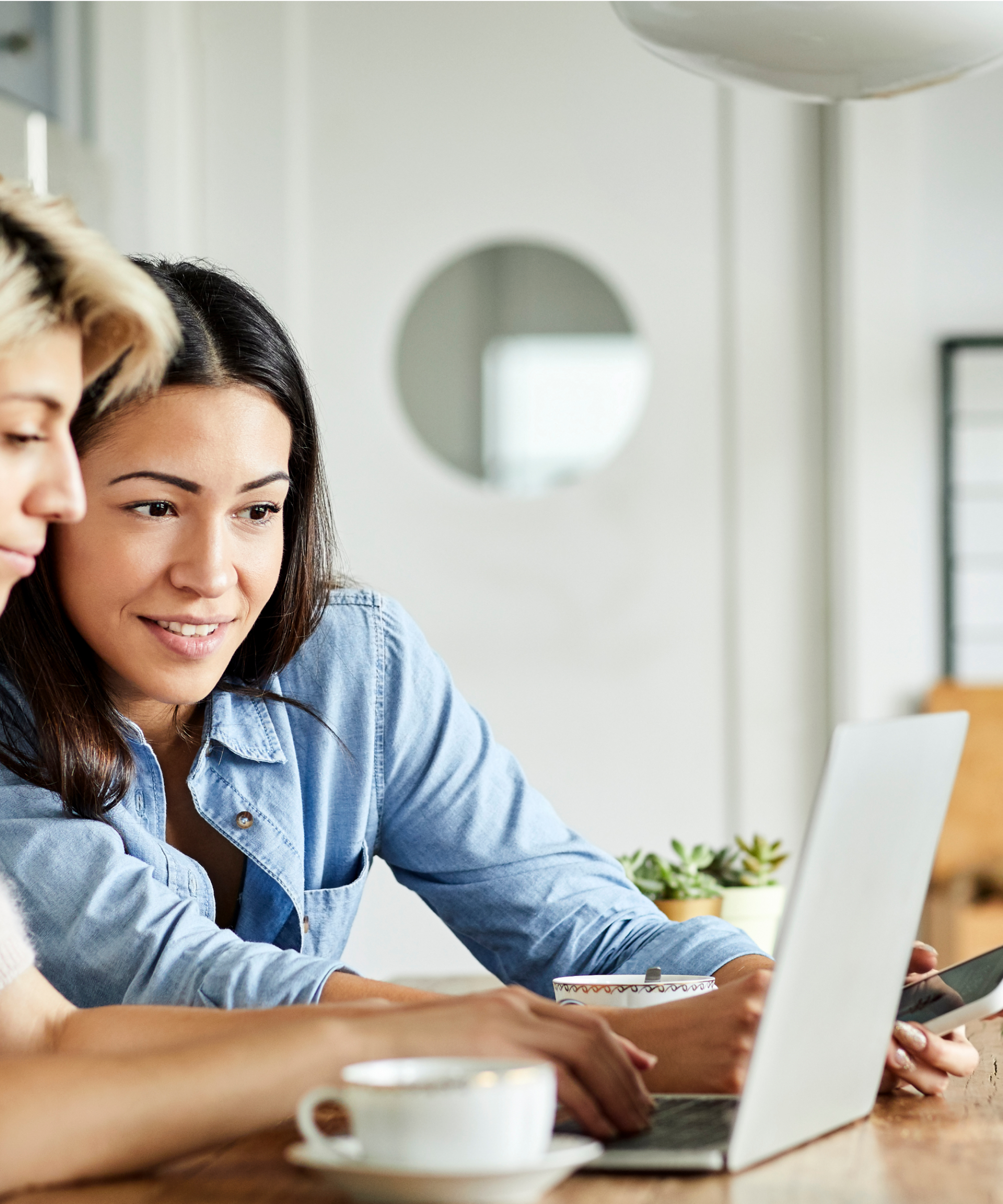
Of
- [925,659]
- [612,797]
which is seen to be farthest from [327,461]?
[925,659]

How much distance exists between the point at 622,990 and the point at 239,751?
464 millimetres

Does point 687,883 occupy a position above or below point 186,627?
below

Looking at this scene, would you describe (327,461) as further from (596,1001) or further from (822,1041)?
(822,1041)

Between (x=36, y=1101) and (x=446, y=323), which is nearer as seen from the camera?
(x=36, y=1101)

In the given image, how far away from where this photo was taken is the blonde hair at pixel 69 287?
82 centimetres

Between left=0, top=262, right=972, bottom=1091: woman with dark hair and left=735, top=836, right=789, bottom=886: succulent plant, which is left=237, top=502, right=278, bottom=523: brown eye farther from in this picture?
left=735, top=836, right=789, bottom=886: succulent plant

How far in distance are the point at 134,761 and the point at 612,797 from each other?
215 cm

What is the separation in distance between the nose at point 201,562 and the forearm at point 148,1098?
0.49 meters

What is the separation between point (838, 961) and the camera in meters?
0.69

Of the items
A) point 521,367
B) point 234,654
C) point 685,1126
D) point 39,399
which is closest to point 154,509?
point 234,654

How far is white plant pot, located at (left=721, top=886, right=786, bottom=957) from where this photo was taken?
1373 millimetres

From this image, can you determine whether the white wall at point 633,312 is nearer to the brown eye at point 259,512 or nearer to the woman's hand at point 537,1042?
the brown eye at point 259,512

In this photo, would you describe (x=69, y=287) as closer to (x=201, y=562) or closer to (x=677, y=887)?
(x=201, y=562)

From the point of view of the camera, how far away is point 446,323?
3316 millimetres
